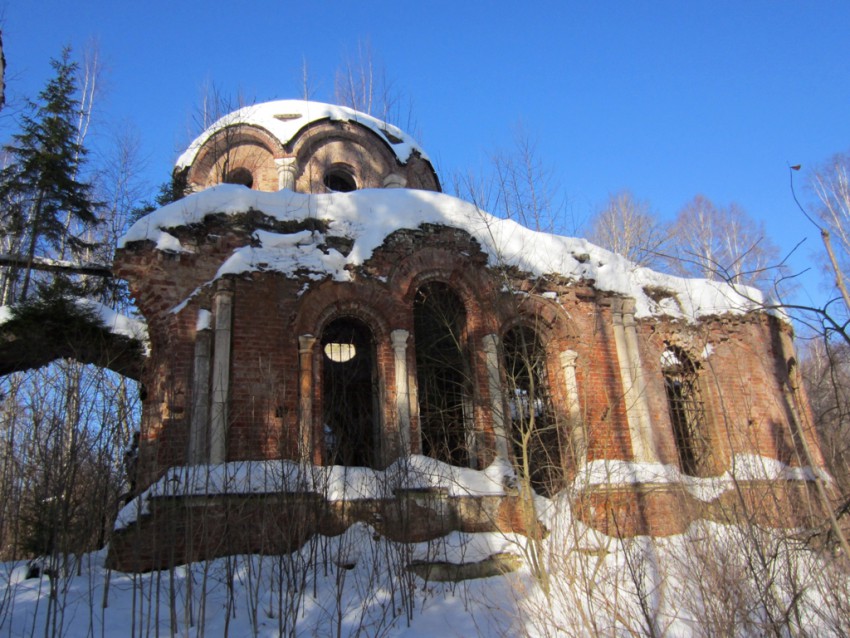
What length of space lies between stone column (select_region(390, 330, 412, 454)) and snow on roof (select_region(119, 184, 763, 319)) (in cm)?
121

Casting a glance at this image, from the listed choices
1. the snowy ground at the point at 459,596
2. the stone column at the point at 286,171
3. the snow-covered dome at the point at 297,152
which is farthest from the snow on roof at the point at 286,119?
the snowy ground at the point at 459,596

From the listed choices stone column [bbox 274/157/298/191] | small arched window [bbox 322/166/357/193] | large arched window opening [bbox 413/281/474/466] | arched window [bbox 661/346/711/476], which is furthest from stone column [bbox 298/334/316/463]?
small arched window [bbox 322/166/357/193]

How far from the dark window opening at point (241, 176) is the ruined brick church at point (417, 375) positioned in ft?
20.6

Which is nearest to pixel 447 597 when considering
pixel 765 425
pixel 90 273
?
pixel 765 425

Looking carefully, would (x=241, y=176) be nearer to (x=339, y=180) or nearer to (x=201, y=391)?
(x=339, y=180)

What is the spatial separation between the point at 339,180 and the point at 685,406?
1024cm

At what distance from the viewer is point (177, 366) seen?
27.9ft

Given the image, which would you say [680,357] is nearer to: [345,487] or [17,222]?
[345,487]

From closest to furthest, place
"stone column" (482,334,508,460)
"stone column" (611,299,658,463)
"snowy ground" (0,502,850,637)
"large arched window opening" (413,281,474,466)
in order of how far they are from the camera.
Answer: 1. "snowy ground" (0,502,850,637)
2. "stone column" (482,334,508,460)
3. "large arched window opening" (413,281,474,466)
4. "stone column" (611,299,658,463)

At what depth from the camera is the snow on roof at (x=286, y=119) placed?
53.2 ft

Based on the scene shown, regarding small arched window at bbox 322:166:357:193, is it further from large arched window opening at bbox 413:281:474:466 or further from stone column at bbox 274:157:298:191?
large arched window opening at bbox 413:281:474:466

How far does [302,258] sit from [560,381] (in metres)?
4.50

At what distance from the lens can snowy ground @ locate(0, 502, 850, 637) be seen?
4.85 meters

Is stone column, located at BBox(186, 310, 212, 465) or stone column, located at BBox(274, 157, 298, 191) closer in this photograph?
stone column, located at BBox(186, 310, 212, 465)
